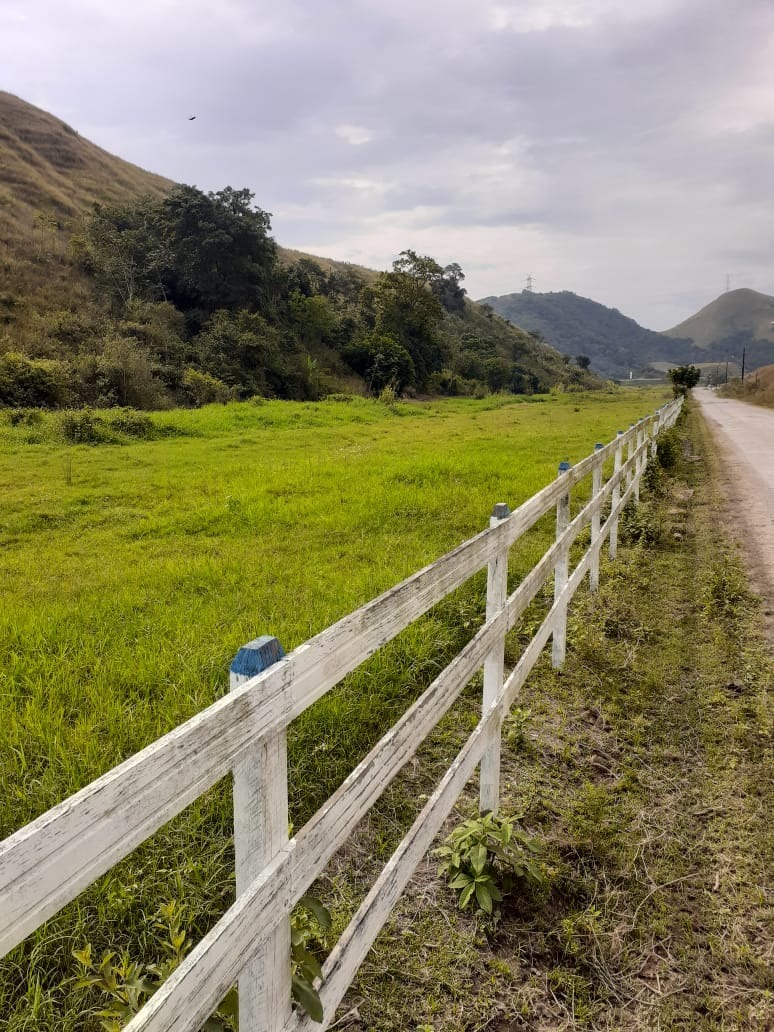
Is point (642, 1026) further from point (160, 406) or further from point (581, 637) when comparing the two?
point (160, 406)

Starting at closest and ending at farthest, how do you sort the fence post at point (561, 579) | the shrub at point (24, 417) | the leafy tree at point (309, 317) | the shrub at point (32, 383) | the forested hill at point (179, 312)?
the fence post at point (561, 579) → the shrub at point (24, 417) → the shrub at point (32, 383) → the forested hill at point (179, 312) → the leafy tree at point (309, 317)

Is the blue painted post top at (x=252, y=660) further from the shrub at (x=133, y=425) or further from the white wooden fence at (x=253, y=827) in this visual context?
the shrub at (x=133, y=425)

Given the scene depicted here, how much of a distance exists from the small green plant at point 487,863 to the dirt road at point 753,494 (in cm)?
395

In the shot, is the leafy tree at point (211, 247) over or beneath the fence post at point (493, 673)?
over

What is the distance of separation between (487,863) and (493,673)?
0.82 metres

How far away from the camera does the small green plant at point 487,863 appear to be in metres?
2.62

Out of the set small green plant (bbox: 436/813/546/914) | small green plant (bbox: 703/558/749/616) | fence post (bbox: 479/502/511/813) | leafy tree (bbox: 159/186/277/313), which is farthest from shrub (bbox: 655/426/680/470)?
leafy tree (bbox: 159/186/277/313)

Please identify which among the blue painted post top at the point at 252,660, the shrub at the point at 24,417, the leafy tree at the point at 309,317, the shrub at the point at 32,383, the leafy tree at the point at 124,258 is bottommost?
the blue painted post top at the point at 252,660

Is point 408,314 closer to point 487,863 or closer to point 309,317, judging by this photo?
point 309,317

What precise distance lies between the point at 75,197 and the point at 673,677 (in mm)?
67079

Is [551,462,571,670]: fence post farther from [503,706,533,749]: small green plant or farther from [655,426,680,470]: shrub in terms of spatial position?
[655,426,680,470]: shrub

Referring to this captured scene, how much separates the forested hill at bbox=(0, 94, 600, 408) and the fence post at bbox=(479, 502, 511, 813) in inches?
835

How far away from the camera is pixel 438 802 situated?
235cm

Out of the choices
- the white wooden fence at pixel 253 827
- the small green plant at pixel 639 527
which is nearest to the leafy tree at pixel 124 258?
the small green plant at pixel 639 527
